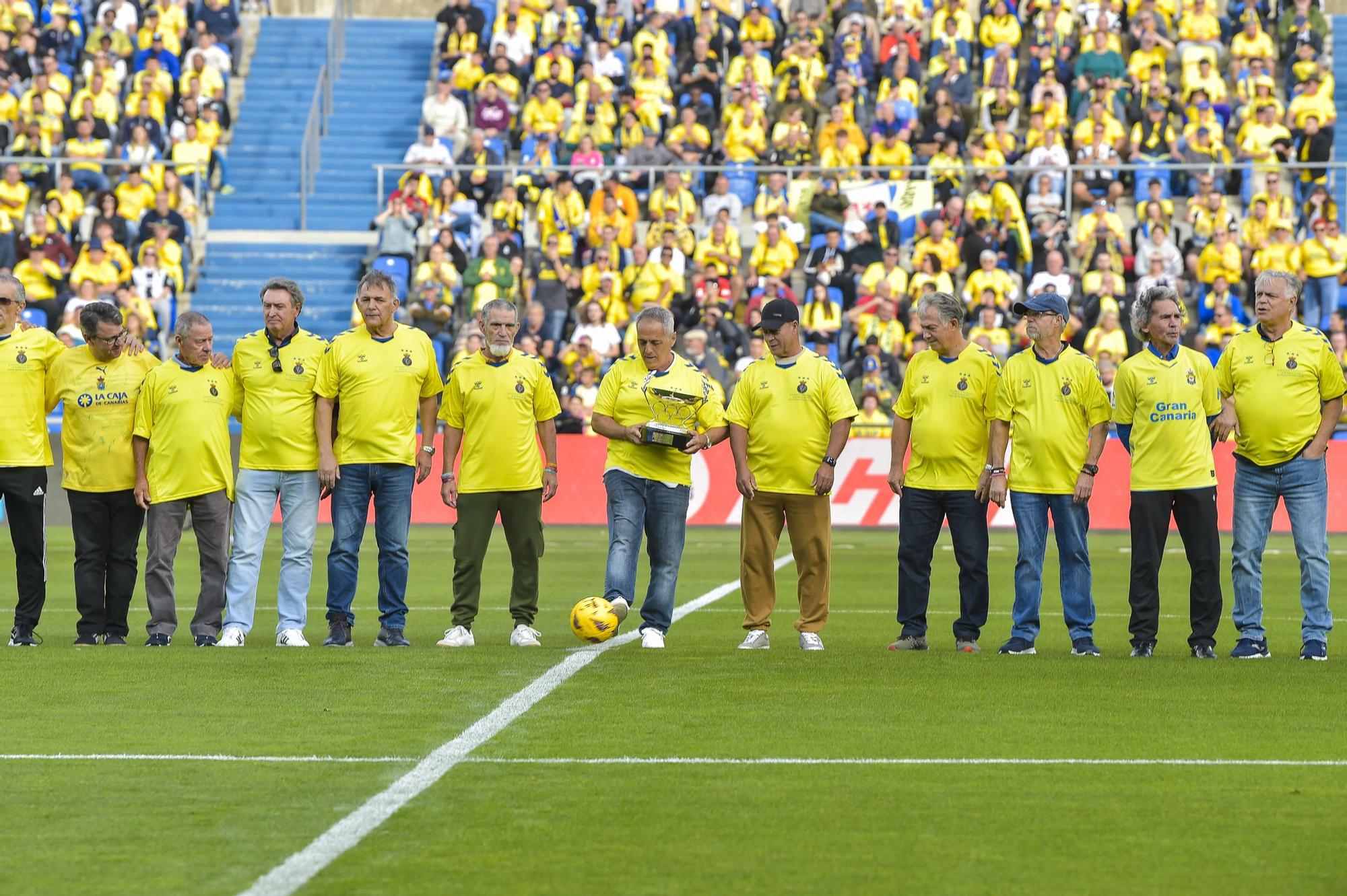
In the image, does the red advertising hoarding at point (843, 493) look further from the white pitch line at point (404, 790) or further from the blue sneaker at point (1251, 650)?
the white pitch line at point (404, 790)

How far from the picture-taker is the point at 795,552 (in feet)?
38.2

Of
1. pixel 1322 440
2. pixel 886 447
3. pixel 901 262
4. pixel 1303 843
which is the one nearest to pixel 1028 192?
pixel 901 262

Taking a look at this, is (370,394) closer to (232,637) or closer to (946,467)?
(232,637)

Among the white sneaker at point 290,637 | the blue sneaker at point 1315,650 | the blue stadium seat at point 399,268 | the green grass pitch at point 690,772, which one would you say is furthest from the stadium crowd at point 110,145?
the blue sneaker at point 1315,650

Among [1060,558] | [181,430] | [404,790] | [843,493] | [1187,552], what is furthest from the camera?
[843,493]

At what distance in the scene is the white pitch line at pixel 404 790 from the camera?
231 inches

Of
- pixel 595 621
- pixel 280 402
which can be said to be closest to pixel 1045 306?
pixel 595 621

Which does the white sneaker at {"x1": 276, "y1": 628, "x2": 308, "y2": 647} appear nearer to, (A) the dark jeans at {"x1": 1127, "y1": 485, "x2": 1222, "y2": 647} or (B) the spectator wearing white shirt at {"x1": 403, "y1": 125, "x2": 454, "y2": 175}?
(A) the dark jeans at {"x1": 1127, "y1": 485, "x2": 1222, "y2": 647}

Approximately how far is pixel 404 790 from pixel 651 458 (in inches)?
187

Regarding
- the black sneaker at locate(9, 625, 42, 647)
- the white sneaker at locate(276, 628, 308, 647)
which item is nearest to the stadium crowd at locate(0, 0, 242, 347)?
the black sneaker at locate(9, 625, 42, 647)

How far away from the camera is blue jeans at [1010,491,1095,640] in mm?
11258

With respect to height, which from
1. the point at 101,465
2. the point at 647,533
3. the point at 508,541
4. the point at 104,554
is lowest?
the point at 104,554

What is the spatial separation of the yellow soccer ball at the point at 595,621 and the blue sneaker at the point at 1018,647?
2203 mm

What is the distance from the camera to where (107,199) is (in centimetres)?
2978
